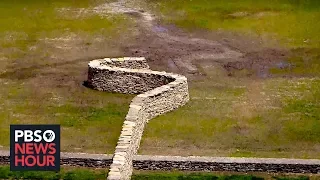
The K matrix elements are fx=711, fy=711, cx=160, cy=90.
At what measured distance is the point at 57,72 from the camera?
1372 inches

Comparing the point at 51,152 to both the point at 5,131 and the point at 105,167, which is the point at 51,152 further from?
the point at 5,131

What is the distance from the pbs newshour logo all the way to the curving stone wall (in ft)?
7.70

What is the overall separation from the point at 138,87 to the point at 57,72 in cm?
562

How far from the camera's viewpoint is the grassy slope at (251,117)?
25500 millimetres

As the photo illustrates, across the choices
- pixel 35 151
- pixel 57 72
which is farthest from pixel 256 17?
pixel 35 151

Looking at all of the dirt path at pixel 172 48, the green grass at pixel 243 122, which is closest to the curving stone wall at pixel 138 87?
the green grass at pixel 243 122

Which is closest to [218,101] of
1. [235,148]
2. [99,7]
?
[235,148]

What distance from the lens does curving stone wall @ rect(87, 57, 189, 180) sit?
24.8m

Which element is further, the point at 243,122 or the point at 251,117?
the point at 251,117

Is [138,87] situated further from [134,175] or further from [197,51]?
[134,175]

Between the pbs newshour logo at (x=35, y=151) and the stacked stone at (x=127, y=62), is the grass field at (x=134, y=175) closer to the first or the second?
the pbs newshour logo at (x=35, y=151)

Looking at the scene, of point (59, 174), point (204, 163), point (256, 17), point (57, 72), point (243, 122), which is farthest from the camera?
point (256, 17)

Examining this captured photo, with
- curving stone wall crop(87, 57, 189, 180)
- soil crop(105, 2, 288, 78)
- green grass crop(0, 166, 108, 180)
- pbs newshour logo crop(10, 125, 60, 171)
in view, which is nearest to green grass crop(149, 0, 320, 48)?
soil crop(105, 2, 288, 78)

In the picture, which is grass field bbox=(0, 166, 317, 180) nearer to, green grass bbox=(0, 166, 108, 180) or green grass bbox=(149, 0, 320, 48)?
green grass bbox=(0, 166, 108, 180)
